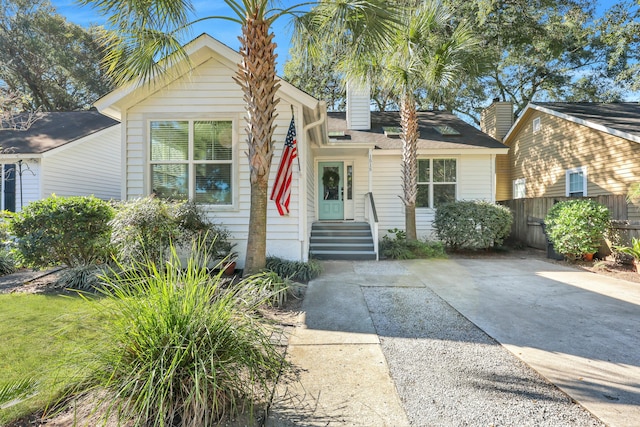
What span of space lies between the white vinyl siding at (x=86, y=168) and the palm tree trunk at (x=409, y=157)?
10893 mm

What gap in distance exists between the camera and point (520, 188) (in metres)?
14.0

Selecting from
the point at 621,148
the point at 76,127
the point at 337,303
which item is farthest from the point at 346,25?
the point at 76,127

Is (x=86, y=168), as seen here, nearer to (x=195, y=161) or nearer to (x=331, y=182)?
(x=195, y=161)

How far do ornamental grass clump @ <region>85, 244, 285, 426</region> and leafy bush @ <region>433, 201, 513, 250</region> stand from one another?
324 inches

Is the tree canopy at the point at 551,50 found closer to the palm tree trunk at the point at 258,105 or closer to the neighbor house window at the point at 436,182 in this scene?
the neighbor house window at the point at 436,182

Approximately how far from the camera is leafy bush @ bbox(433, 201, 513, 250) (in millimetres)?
9078

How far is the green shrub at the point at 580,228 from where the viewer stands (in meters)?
7.43

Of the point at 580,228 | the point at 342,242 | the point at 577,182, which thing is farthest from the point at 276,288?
the point at 577,182

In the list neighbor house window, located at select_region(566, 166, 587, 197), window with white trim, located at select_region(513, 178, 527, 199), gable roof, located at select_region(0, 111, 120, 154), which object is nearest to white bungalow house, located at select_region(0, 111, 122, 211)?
gable roof, located at select_region(0, 111, 120, 154)

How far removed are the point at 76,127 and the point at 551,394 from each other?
15753 mm

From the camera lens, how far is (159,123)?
6691 mm

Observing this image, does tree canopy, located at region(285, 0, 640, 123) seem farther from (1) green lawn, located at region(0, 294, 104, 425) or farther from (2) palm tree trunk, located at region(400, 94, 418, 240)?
(1) green lawn, located at region(0, 294, 104, 425)

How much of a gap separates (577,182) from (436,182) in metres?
4.94

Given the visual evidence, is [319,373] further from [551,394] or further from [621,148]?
[621,148]
